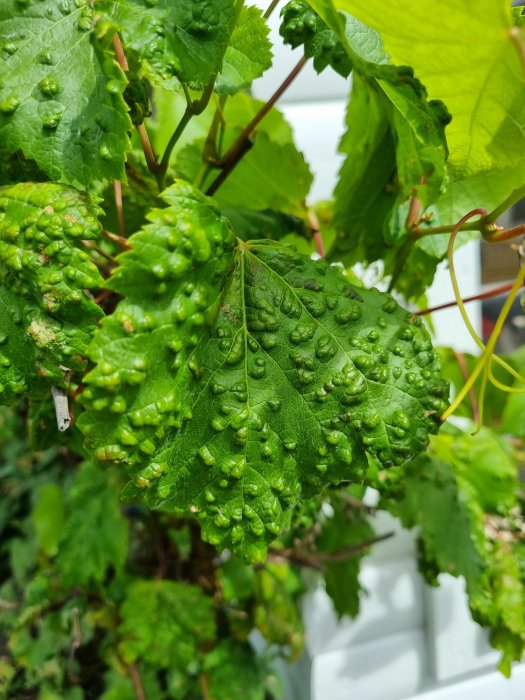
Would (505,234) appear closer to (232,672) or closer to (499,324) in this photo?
(499,324)

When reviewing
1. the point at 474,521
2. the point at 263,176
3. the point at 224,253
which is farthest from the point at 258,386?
the point at 474,521

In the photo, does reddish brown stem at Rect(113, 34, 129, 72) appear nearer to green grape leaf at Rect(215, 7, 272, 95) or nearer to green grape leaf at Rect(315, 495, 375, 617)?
green grape leaf at Rect(215, 7, 272, 95)

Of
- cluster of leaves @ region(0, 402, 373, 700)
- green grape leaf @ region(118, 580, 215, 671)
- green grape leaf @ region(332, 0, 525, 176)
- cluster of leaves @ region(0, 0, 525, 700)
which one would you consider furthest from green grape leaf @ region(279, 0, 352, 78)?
green grape leaf @ region(118, 580, 215, 671)

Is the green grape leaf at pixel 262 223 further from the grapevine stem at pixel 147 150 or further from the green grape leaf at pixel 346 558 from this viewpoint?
the green grape leaf at pixel 346 558

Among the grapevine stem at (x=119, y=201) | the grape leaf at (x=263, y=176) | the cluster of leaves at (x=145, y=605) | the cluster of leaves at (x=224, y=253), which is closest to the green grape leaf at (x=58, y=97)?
the cluster of leaves at (x=224, y=253)

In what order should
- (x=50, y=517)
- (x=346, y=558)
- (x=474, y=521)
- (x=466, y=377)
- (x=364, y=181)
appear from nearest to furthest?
(x=364, y=181) → (x=474, y=521) → (x=466, y=377) → (x=346, y=558) → (x=50, y=517)

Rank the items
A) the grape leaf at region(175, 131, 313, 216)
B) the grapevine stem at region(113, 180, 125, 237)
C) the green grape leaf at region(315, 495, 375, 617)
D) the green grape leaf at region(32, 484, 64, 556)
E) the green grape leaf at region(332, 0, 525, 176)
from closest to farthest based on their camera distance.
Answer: the green grape leaf at region(332, 0, 525, 176) → the grapevine stem at region(113, 180, 125, 237) → the grape leaf at region(175, 131, 313, 216) → the green grape leaf at region(315, 495, 375, 617) → the green grape leaf at region(32, 484, 64, 556)

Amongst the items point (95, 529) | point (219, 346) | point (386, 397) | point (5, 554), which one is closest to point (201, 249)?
point (219, 346)
